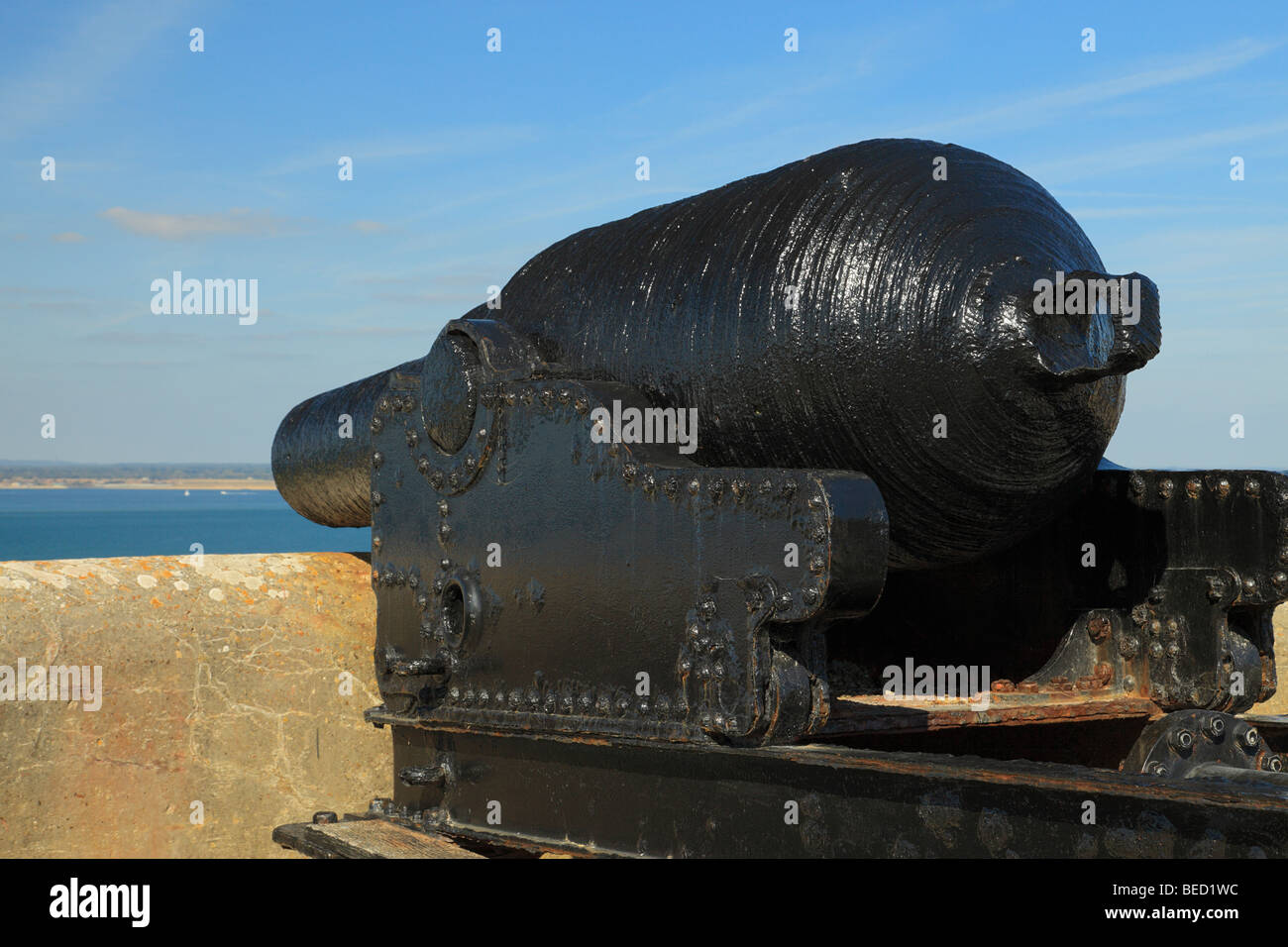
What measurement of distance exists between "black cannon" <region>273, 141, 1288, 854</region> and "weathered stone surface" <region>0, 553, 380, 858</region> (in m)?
0.70

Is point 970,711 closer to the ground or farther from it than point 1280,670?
farther from it

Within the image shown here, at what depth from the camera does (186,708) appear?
491 centimetres

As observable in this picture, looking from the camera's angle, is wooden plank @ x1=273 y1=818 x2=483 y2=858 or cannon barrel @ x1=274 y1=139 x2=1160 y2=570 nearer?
cannon barrel @ x1=274 y1=139 x2=1160 y2=570

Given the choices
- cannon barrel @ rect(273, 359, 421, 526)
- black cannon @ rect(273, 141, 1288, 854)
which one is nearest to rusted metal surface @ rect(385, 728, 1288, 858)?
→ black cannon @ rect(273, 141, 1288, 854)

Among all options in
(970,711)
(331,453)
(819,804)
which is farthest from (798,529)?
(331,453)

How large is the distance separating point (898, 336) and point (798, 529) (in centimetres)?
60

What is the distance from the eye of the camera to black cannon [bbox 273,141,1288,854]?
3307 millimetres

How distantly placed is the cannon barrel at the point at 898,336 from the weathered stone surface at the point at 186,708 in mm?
1755

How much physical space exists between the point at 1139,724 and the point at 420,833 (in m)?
2.15

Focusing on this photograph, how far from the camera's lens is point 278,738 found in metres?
5.14

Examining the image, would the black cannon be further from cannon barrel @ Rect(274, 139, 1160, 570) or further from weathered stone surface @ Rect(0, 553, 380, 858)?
weathered stone surface @ Rect(0, 553, 380, 858)

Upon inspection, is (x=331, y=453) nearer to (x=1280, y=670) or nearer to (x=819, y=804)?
(x=819, y=804)
